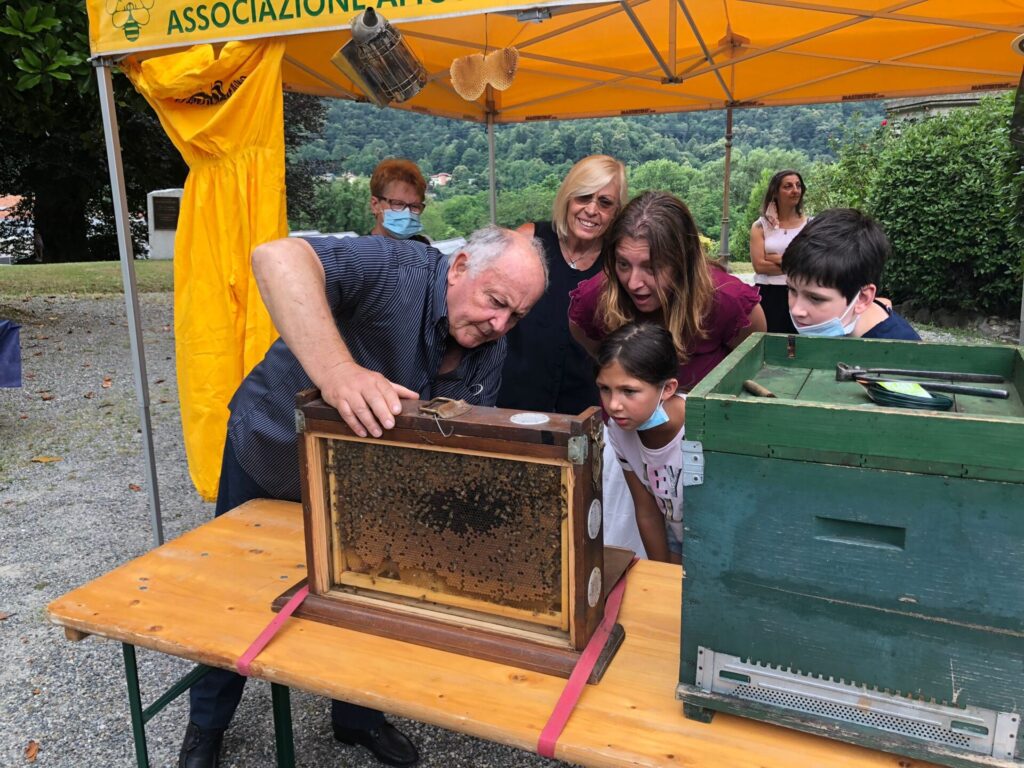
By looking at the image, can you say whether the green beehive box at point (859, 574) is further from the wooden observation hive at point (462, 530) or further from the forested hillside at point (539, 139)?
the forested hillside at point (539, 139)

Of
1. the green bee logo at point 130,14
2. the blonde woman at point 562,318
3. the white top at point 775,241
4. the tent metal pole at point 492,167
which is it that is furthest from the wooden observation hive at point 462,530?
the tent metal pole at point 492,167

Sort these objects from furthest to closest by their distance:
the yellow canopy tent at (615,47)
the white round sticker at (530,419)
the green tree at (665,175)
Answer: the green tree at (665,175) < the yellow canopy tent at (615,47) < the white round sticker at (530,419)

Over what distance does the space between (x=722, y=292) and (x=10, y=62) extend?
6.41m

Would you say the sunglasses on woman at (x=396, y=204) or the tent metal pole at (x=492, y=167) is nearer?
the sunglasses on woman at (x=396, y=204)

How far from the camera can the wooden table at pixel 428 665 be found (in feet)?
4.13

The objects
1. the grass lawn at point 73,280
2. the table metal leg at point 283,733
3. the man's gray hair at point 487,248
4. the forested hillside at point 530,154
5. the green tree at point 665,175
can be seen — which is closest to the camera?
the man's gray hair at point 487,248

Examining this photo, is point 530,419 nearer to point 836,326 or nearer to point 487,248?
point 487,248

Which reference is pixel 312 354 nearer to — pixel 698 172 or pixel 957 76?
pixel 957 76

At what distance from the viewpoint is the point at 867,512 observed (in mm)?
1129

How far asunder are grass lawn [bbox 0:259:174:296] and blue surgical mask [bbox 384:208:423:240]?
28.4 feet

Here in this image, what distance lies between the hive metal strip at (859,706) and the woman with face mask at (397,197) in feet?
10.3

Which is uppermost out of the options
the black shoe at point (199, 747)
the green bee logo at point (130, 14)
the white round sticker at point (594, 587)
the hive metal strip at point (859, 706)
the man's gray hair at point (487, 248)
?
the green bee logo at point (130, 14)

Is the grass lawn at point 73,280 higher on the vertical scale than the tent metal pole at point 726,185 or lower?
lower

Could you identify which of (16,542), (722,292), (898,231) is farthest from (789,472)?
(898,231)
